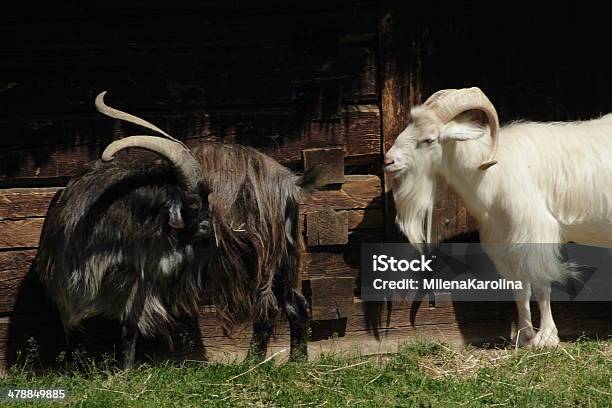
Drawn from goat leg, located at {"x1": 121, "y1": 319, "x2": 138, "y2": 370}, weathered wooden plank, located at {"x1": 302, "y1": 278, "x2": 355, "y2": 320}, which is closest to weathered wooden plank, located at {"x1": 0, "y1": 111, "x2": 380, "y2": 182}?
weathered wooden plank, located at {"x1": 302, "y1": 278, "x2": 355, "y2": 320}

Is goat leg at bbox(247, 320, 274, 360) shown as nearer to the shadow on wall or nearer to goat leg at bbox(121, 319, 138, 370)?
goat leg at bbox(121, 319, 138, 370)

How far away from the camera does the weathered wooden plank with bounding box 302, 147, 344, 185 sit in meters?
6.99

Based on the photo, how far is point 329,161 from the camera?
702cm

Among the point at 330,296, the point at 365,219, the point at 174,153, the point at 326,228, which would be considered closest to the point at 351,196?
the point at 365,219

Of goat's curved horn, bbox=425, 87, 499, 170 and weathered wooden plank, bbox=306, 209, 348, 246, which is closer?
goat's curved horn, bbox=425, 87, 499, 170

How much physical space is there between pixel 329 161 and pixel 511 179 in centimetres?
Answer: 124

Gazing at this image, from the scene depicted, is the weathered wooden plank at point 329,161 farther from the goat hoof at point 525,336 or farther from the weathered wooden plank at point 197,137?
the goat hoof at point 525,336

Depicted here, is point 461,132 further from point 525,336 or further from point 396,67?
point 525,336

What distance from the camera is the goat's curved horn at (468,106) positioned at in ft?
22.0

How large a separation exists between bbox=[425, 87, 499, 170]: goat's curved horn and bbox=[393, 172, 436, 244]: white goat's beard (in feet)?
1.34

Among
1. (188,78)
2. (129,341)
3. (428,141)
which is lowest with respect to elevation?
(129,341)

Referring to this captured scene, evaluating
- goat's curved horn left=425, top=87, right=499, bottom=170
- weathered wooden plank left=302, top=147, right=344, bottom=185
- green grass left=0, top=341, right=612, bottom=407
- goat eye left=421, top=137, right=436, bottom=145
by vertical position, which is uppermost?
goat's curved horn left=425, top=87, right=499, bottom=170

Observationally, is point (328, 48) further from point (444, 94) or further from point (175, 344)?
point (175, 344)

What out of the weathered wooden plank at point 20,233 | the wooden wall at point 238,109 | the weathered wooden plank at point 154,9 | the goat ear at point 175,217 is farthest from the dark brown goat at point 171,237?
the weathered wooden plank at point 154,9
